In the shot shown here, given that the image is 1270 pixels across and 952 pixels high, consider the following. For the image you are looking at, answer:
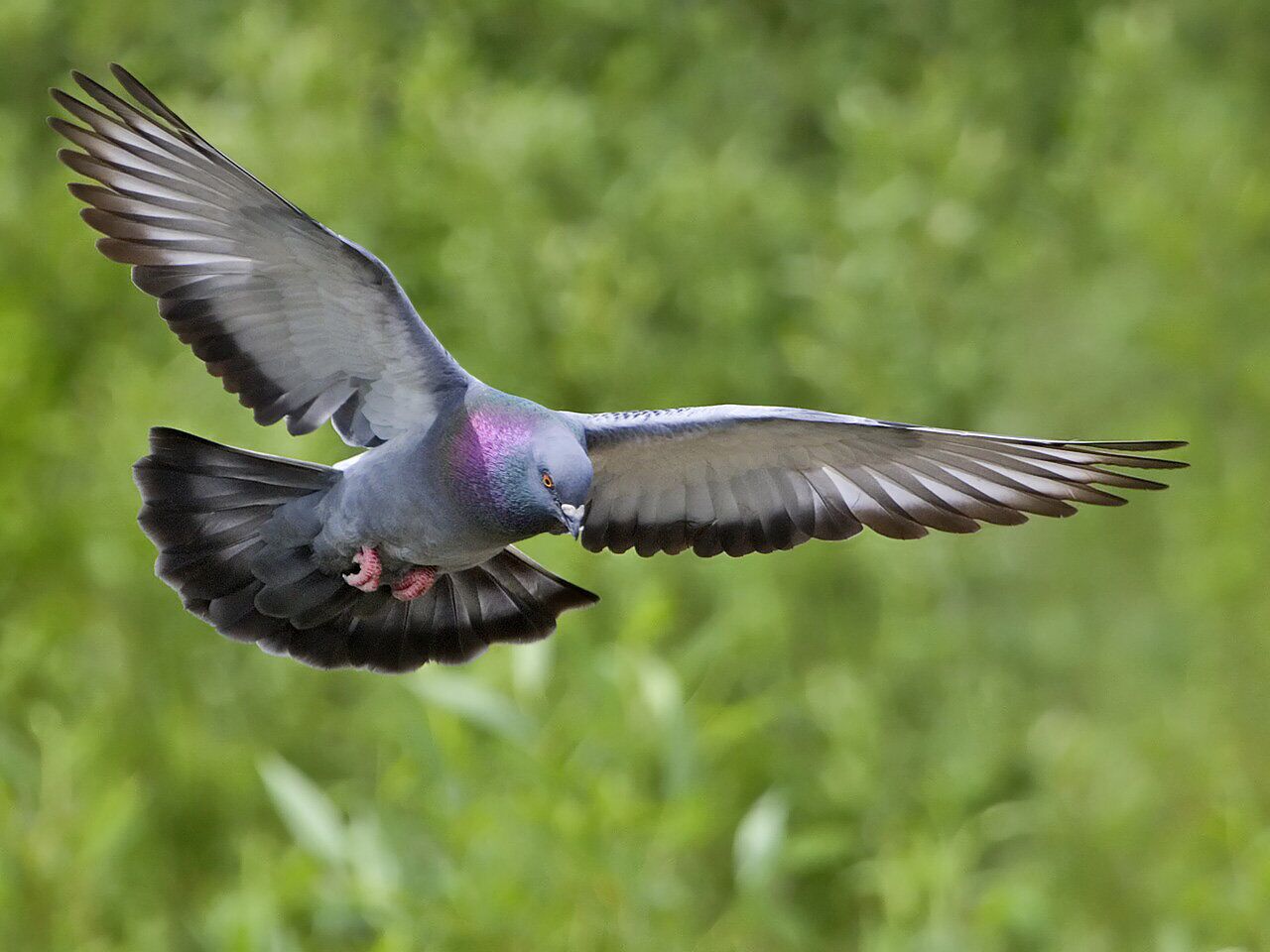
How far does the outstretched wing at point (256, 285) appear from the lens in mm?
1747

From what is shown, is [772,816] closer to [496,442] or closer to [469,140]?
[496,442]

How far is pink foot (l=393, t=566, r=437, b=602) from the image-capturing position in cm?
195

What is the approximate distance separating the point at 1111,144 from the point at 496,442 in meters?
3.34

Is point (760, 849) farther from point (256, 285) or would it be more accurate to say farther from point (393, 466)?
point (256, 285)

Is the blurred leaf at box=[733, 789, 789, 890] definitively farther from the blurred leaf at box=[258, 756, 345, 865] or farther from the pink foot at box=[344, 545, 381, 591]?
the pink foot at box=[344, 545, 381, 591]

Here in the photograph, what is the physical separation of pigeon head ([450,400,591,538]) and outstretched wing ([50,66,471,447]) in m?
0.14

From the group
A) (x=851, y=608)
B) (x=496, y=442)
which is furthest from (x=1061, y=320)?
(x=496, y=442)

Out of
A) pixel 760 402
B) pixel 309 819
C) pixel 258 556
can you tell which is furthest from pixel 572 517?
pixel 760 402

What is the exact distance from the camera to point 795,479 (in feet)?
6.80

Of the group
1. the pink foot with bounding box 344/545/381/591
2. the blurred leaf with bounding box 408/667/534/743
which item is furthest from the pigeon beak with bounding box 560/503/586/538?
the blurred leaf with bounding box 408/667/534/743

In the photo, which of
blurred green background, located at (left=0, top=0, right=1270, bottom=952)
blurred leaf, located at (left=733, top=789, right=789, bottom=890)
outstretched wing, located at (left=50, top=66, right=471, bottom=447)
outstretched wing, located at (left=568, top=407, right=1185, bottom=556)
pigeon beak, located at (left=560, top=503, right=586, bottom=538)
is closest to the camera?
pigeon beak, located at (left=560, top=503, right=586, bottom=538)

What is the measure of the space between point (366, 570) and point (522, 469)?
1.07 feet

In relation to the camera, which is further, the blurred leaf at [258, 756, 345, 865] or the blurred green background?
the blurred green background

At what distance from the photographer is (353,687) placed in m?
3.78
